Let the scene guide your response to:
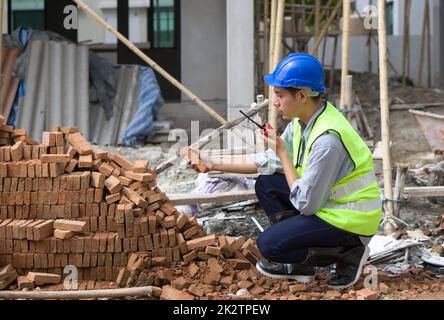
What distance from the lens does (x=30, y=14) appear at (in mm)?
12836

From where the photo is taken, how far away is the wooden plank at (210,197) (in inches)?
241

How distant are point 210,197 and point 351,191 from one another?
2124 mm

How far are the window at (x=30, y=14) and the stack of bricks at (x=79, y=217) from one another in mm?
8274

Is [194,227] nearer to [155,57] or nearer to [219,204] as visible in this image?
[219,204]

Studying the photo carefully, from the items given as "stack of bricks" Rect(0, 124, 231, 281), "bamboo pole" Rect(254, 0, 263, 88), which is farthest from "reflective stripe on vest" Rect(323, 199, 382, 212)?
"bamboo pole" Rect(254, 0, 263, 88)

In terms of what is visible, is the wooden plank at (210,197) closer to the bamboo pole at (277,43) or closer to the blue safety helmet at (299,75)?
the bamboo pole at (277,43)

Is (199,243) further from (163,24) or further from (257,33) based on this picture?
(163,24)

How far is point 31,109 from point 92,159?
6.36m

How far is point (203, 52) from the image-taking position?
12594mm

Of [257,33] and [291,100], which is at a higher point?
[257,33]

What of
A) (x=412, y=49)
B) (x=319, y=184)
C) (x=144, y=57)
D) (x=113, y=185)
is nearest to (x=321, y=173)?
(x=319, y=184)
